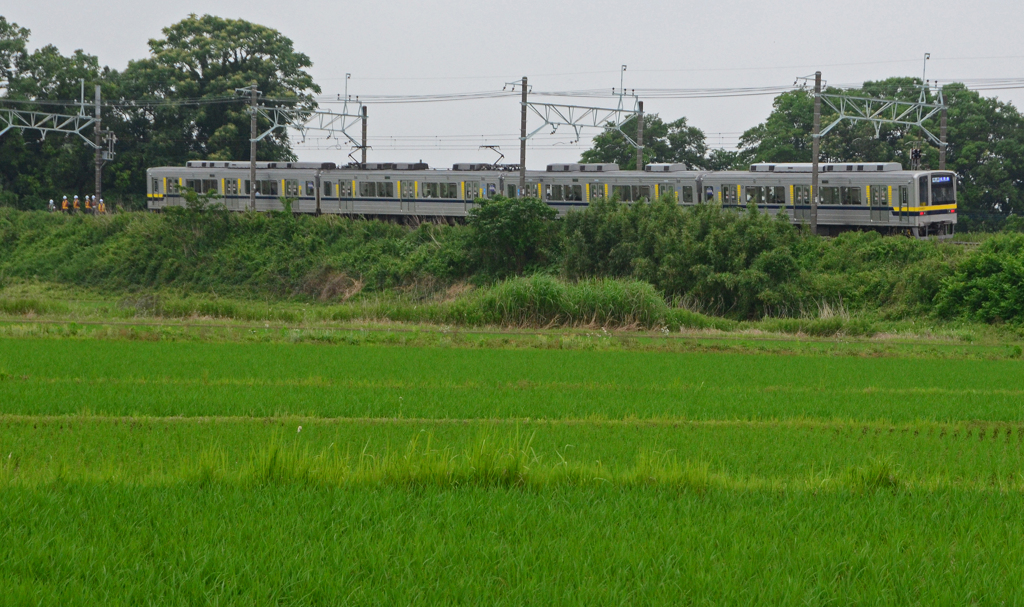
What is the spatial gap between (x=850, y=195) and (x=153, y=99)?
1852 inches

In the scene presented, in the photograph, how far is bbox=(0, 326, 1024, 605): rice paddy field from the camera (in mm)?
5484

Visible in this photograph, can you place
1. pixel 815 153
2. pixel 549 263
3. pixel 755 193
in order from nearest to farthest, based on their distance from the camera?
pixel 815 153, pixel 755 193, pixel 549 263

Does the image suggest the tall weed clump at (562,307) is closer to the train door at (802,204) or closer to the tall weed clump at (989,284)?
the tall weed clump at (989,284)

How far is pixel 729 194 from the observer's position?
41531 millimetres

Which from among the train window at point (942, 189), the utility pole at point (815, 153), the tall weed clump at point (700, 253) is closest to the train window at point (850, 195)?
the utility pole at point (815, 153)

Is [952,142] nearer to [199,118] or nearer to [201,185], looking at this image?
[201,185]

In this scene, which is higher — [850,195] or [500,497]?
[850,195]

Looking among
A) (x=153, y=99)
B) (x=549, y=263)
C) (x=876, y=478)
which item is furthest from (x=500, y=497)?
(x=153, y=99)

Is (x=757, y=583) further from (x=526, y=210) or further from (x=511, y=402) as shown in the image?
(x=526, y=210)

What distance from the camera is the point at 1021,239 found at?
31219mm

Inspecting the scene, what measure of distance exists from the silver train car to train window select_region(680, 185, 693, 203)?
0.15 feet

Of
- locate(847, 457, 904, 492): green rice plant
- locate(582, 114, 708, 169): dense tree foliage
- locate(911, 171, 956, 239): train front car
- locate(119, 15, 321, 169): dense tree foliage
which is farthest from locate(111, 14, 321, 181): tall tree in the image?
locate(847, 457, 904, 492): green rice plant

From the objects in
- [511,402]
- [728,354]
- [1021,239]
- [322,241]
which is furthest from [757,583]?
[322,241]

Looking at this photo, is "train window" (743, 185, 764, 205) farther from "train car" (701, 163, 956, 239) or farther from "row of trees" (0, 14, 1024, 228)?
"row of trees" (0, 14, 1024, 228)
